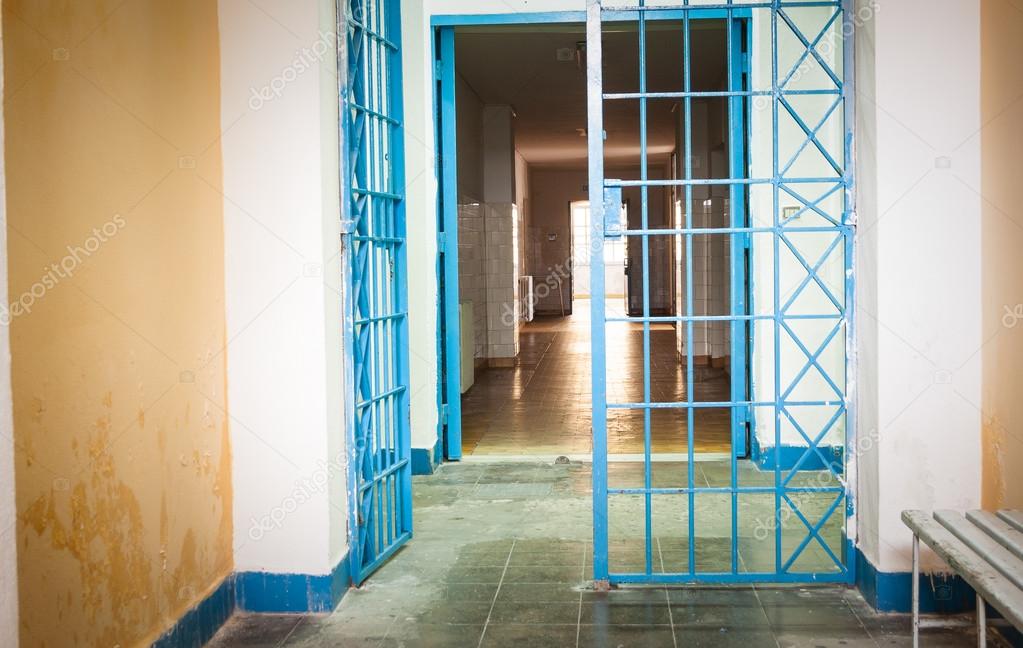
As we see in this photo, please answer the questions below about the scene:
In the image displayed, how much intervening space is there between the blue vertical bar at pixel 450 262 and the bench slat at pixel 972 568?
3.66 m

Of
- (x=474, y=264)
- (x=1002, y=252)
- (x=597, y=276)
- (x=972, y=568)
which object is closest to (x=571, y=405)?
(x=474, y=264)

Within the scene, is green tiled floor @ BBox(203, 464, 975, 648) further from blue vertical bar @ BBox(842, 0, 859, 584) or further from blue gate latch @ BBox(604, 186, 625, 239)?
blue gate latch @ BBox(604, 186, 625, 239)

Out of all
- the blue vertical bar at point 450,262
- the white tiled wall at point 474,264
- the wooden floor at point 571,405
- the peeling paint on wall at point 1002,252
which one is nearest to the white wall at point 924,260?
the peeling paint on wall at point 1002,252

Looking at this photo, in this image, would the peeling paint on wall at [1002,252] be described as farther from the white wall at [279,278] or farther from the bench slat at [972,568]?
the white wall at [279,278]

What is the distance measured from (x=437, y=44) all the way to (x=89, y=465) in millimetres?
4431

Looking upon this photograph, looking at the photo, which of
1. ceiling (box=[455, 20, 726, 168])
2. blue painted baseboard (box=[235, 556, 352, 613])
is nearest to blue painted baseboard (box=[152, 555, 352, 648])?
blue painted baseboard (box=[235, 556, 352, 613])

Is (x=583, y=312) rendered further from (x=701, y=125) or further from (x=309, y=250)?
(x=309, y=250)

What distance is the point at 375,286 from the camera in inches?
169

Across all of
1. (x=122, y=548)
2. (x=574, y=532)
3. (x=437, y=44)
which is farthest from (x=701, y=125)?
(x=122, y=548)

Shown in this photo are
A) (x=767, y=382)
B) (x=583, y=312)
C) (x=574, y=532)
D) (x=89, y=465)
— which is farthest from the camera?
(x=583, y=312)

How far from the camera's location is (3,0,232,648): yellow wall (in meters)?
2.42

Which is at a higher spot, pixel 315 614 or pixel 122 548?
pixel 122 548

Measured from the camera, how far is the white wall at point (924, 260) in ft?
11.4

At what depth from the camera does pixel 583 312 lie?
2056 cm
